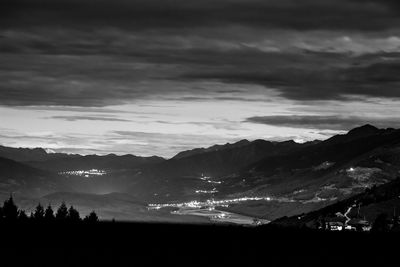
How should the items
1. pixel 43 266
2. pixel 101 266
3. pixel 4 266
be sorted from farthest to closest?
pixel 101 266, pixel 43 266, pixel 4 266

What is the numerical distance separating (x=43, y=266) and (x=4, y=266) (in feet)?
59.8

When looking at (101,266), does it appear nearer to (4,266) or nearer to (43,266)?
(43,266)

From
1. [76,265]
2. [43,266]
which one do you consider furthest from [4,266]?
[76,265]

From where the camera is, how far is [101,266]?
7835 inches

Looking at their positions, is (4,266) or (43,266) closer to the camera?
(4,266)

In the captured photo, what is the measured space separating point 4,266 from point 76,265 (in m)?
30.8

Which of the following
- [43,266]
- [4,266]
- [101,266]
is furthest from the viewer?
[101,266]

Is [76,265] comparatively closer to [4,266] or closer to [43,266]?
[43,266]

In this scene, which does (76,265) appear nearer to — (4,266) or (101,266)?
(101,266)

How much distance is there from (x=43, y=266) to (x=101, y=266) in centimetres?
1883

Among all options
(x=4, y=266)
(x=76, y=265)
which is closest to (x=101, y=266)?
(x=76, y=265)

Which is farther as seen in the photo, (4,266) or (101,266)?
(101,266)

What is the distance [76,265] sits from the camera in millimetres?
196500
